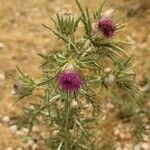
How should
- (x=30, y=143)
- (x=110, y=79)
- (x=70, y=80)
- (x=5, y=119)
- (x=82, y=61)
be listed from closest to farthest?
(x=70, y=80)
(x=82, y=61)
(x=110, y=79)
(x=30, y=143)
(x=5, y=119)

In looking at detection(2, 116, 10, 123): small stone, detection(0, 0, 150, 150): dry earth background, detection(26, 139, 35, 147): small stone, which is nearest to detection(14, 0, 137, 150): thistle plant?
detection(0, 0, 150, 150): dry earth background

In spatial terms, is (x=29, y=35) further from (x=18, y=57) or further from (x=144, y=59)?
(x=144, y=59)

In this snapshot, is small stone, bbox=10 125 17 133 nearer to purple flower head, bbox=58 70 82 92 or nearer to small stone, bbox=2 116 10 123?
small stone, bbox=2 116 10 123

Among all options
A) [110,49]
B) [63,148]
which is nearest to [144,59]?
[63,148]

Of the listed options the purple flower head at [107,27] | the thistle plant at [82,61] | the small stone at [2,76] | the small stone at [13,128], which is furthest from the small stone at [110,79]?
the small stone at [2,76]

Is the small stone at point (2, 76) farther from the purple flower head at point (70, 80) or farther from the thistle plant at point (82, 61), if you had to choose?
the purple flower head at point (70, 80)

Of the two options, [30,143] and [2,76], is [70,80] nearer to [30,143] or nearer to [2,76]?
[30,143]

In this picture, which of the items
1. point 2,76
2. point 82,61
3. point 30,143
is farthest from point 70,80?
point 2,76
